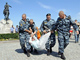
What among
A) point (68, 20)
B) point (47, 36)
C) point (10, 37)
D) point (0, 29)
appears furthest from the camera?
point (0, 29)

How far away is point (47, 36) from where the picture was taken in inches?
182

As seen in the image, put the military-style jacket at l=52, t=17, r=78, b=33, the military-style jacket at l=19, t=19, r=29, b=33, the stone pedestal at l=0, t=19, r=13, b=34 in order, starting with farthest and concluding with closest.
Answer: the stone pedestal at l=0, t=19, r=13, b=34, the military-style jacket at l=19, t=19, r=29, b=33, the military-style jacket at l=52, t=17, r=78, b=33

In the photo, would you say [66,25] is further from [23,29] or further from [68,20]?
[23,29]

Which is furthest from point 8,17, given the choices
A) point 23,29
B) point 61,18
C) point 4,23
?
point 61,18

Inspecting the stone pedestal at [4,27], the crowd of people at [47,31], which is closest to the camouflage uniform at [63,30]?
the crowd of people at [47,31]

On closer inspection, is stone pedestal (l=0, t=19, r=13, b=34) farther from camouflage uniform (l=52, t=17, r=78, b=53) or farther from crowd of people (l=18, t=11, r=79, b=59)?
camouflage uniform (l=52, t=17, r=78, b=53)

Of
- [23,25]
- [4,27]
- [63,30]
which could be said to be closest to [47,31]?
[63,30]

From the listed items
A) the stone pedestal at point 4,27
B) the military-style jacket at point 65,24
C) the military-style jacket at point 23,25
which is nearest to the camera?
the military-style jacket at point 65,24

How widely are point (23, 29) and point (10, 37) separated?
29.7ft

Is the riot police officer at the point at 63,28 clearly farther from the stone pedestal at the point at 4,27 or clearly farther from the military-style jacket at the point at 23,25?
the stone pedestal at the point at 4,27

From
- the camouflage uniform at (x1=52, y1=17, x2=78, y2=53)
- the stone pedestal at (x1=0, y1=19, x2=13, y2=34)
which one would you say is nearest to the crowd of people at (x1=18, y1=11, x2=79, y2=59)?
the camouflage uniform at (x1=52, y1=17, x2=78, y2=53)

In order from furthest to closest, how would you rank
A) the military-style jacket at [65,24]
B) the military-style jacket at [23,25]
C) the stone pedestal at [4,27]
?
the stone pedestal at [4,27], the military-style jacket at [23,25], the military-style jacket at [65,24]

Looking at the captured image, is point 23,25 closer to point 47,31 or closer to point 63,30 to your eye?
point 47,31

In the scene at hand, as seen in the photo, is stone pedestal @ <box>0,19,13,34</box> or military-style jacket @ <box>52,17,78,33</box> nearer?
military-style jacket @ <box>52,17,78,33</box>
